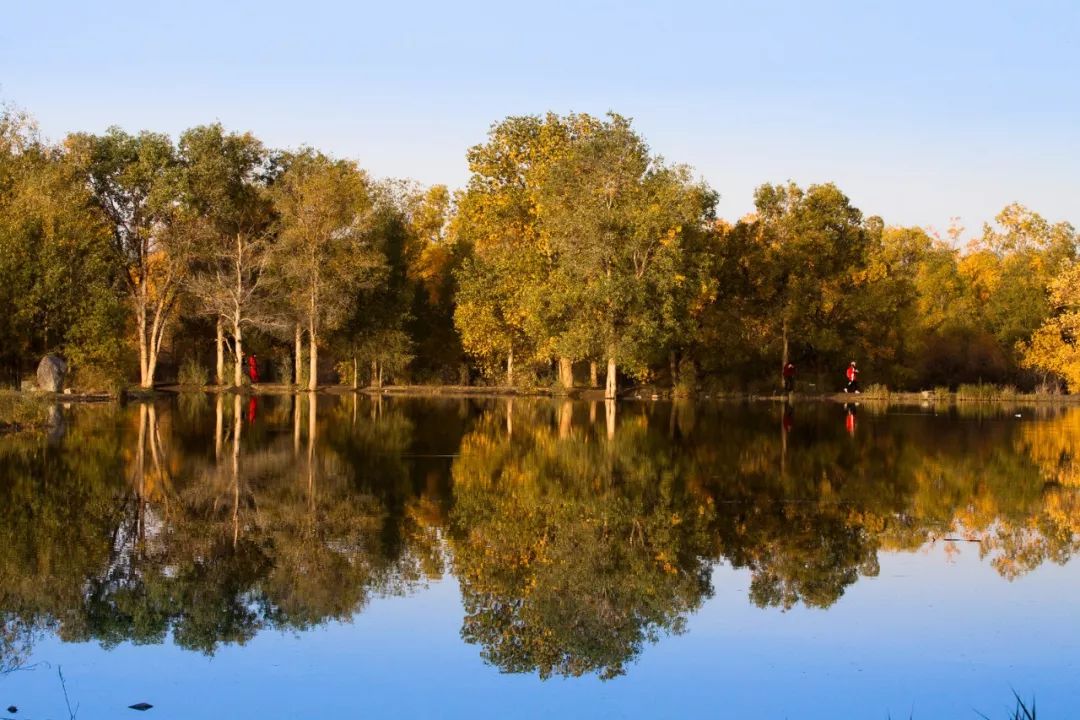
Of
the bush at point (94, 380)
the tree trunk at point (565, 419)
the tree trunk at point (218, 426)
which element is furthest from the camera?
the bush at point (94, 380)

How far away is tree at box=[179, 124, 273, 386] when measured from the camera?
5497 cm

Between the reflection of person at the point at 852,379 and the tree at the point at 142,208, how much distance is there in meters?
29.3

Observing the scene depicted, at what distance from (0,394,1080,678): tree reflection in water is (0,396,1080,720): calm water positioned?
7cm

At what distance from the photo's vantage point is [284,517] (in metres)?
16.3

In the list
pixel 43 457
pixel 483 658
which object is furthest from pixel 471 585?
pixel 43 457

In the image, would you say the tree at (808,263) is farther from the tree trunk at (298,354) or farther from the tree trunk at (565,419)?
the tree trunk at (298,354)

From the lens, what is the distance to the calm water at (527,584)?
898 centimetres

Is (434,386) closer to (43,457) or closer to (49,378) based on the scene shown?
(49,378)

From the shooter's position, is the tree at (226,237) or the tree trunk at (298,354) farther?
the tree trunk at (298,354)

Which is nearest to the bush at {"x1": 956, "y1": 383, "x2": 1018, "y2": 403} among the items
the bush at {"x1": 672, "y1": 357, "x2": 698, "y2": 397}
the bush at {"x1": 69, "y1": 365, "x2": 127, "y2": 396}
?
the bush at {"x1": 672, "y1": 357, "x2": 698, "y2": 397}

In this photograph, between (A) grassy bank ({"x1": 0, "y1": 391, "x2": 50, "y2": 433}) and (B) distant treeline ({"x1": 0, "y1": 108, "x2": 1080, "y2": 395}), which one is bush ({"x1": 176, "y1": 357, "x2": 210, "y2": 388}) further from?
→ (A) grassy bank ({"x1": 0, "y1": 391, "x2": 50, "y2": 433})

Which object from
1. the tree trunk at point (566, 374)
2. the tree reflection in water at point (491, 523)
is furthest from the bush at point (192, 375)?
the tree reflection in water at point (491, 523)

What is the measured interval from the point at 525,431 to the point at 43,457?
13253mm

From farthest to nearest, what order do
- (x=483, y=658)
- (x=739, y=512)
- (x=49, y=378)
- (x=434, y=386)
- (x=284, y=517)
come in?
(x=434, y=386), (x=49, y=378), (x=739, y=512), (x=284, y=517), (x=483, y=658)
